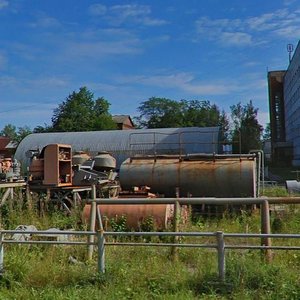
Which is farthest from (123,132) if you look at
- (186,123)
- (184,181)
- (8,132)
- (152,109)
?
(8,132)

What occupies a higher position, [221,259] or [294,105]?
[294,105]

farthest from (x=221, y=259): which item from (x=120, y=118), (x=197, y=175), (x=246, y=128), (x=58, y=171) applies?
(x=120, y=118)

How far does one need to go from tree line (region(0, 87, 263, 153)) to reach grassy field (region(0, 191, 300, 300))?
39.3 metres

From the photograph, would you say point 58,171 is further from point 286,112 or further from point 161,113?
point 161,113

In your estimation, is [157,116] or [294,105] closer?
[294,105]

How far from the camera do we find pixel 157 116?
9988cm

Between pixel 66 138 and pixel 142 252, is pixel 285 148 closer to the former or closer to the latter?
pixel 66 138

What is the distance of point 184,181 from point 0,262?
29.2 feet

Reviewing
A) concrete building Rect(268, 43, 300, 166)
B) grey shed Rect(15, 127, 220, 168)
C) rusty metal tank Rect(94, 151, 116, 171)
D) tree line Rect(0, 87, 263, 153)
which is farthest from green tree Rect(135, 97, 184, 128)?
rusty metal tank Rect(94, 151, 116, 171)

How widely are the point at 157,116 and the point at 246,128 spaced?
52714mm

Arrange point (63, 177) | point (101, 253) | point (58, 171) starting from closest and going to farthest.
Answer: point (101, 253)
point (58, 171)
point (63, 177)

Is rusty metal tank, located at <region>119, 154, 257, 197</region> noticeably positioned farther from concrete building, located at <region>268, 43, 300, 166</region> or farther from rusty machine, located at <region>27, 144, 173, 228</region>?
concrete building, located at <region>268, 43, 300, 166</region>

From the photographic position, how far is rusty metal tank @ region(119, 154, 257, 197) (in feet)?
44.9

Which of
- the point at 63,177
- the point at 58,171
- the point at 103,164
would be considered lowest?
the point at 63,177
